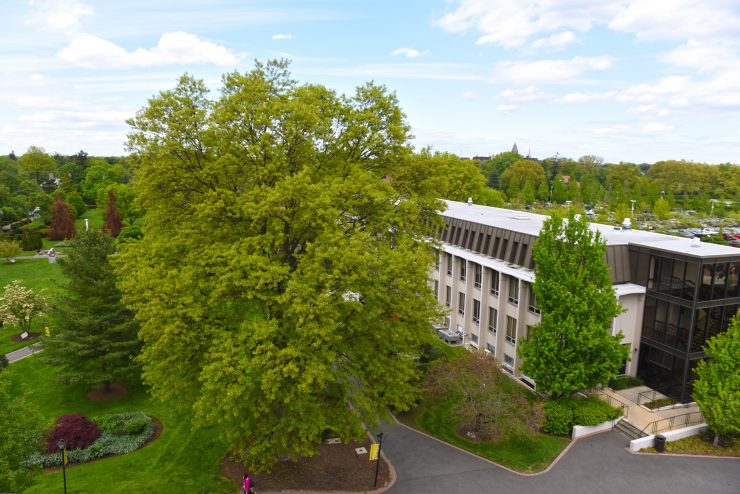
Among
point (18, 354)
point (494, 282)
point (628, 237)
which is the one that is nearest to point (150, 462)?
point (18, 354)

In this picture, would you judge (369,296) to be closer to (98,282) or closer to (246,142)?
(246,142)

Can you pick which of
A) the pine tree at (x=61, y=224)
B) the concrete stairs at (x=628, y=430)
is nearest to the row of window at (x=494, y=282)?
the concrete stairs at (x=628, y=430)

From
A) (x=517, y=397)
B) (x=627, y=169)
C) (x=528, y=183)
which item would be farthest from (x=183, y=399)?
(x=627, y=169)

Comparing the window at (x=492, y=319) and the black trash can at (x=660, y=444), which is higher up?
the window at (x=492, y=319)

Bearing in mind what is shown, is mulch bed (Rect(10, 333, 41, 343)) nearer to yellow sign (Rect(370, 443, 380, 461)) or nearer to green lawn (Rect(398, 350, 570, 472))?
green lawn (Rect(398, 350, 570, 472))

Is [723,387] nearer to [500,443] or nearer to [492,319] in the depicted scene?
[500,443]

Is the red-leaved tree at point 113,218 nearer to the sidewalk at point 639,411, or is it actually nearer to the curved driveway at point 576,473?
the curved driveway at point 576,473
